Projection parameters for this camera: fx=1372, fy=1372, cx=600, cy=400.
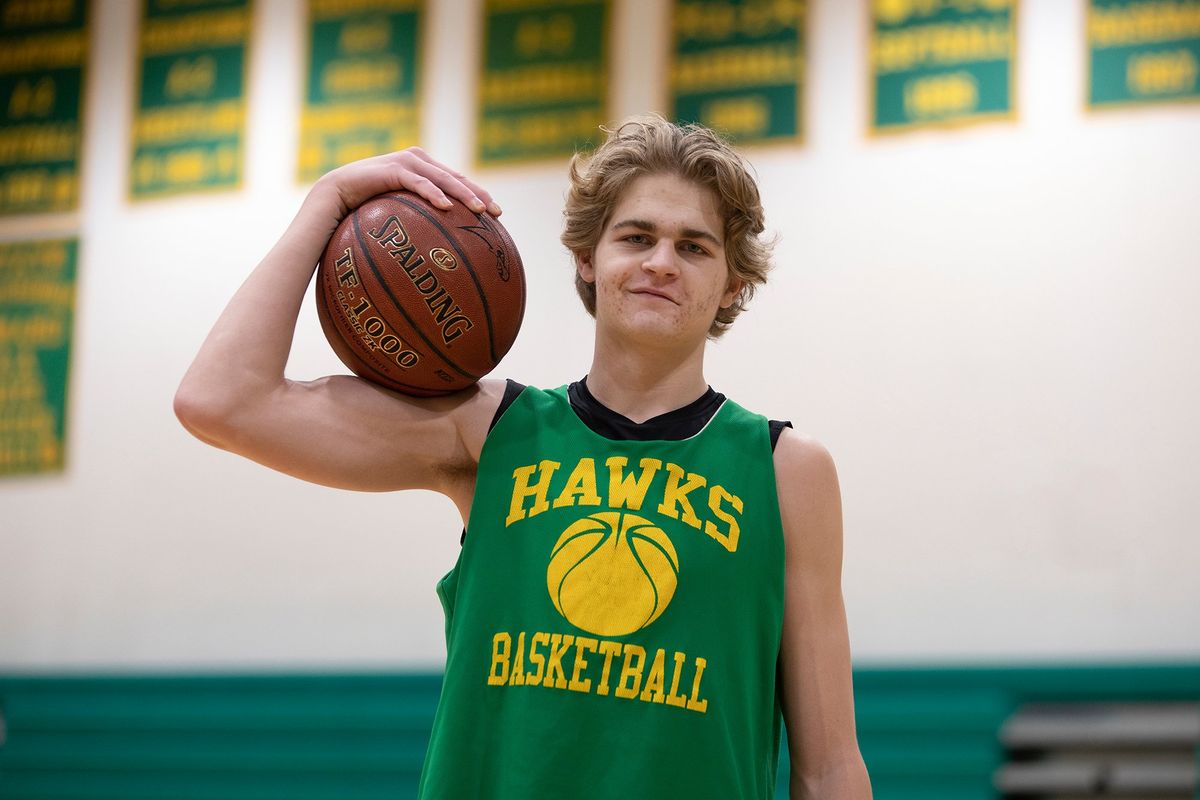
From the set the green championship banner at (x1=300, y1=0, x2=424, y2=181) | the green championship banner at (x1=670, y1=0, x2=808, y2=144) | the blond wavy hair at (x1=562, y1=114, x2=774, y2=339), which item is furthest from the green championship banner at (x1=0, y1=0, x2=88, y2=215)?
the blond wavy hair at (x1=562, y1=114, x2=774, y2=339)

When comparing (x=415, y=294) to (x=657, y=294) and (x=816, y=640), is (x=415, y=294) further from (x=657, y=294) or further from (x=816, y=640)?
(x=816, y=640)

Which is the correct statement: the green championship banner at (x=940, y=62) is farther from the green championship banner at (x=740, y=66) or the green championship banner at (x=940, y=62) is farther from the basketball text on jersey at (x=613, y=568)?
the basketball text on jersey at (x=613, y=568)

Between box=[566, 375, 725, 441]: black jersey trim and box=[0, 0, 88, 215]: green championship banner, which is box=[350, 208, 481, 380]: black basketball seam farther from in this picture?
box=[0, 0, 88, 215]: green championship banner

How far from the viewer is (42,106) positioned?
605 cm

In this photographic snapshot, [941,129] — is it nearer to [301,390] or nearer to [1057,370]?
[1057,370]

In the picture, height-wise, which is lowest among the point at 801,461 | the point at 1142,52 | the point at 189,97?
the point at 801,461

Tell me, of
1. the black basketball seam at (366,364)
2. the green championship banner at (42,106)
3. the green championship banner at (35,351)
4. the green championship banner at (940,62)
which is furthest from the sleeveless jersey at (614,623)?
the green championship banner at (42,106)

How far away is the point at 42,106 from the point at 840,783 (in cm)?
525

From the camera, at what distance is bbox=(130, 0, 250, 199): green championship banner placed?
5770mm

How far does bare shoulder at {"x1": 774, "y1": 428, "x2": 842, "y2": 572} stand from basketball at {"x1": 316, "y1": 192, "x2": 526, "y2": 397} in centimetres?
48

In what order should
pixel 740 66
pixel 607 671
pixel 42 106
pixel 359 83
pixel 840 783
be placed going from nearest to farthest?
1. pixel 607 671
2. pixel 840 783
3. pixel 740 66
4. pixel 359 83
5. pixel 42 106

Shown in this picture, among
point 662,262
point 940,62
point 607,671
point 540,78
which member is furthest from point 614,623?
point 540,78

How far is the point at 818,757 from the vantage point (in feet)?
6.78

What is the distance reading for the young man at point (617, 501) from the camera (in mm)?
1924
